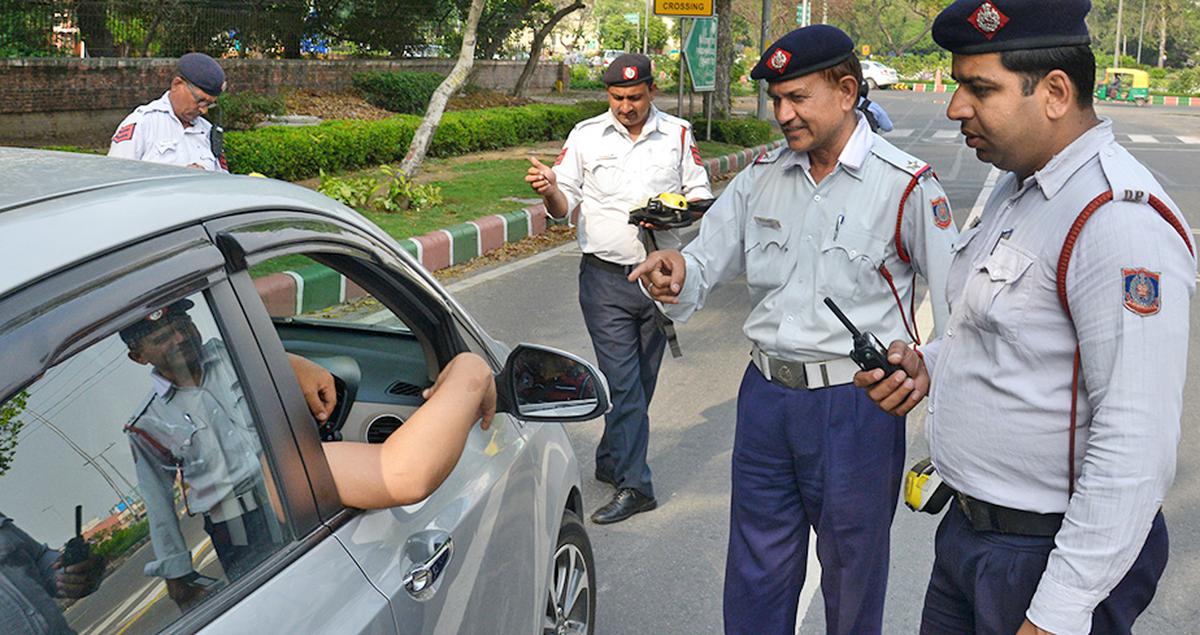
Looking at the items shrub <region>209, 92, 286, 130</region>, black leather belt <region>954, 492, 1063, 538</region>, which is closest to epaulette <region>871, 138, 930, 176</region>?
black leather belt <region>954, 492, 1063, 538</region>

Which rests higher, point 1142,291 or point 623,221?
point 1142,291

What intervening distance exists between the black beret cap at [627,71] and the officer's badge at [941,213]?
1878mm

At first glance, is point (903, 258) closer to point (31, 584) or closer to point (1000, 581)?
point (1000, 581)

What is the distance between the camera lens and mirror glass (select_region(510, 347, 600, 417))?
263cm

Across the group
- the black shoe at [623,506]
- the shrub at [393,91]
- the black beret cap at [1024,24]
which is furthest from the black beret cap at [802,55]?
the shrub at [393,91]

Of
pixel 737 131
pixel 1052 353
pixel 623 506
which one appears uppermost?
pixel 1052 353

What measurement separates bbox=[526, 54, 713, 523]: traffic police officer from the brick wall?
11.9 meters

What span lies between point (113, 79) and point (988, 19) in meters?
15.6

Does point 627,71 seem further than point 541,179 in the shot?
Yes

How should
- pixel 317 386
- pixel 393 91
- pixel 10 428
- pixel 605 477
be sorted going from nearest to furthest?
pixel 10 428, pixel 317 386, pixel 605 477, pixel 393 91

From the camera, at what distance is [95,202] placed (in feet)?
5.54

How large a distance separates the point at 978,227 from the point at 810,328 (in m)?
0.74

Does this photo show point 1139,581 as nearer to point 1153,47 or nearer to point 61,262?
point 61,262

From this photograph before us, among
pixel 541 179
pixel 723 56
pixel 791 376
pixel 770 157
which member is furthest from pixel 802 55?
pixel 723 56
